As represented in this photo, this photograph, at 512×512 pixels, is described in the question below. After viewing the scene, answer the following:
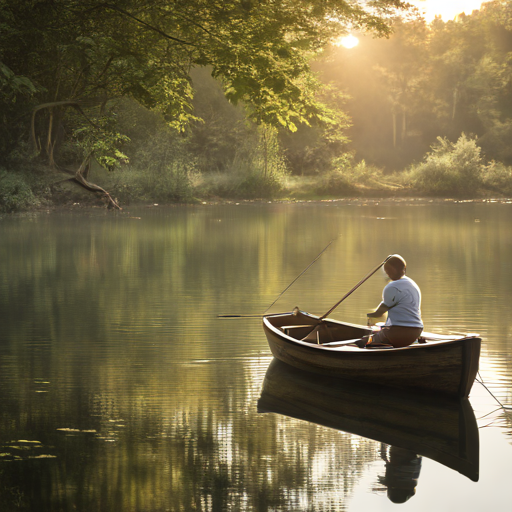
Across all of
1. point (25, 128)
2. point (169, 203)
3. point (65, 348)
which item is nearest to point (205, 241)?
point (65, 348)

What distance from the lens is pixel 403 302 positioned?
7809mm

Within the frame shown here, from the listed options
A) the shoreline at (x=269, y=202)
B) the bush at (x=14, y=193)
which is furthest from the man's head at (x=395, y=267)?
the shoreline at (x=269, y=202)

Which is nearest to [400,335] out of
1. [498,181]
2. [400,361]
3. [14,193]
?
[400,361]

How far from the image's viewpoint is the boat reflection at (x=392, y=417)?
240 inches

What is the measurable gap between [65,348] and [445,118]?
197 feet

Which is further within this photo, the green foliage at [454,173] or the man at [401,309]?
the green foliage at [454,173]

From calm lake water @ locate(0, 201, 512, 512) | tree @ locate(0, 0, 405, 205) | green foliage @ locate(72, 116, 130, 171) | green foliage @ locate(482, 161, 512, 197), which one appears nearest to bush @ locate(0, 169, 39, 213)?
green foliage @ locate(72, 116, 130, 171)

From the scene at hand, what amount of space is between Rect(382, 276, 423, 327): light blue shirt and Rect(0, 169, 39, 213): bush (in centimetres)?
2739

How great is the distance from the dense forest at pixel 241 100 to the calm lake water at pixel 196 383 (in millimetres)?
3970

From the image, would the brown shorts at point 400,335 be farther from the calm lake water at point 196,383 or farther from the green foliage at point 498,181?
the green foliage at point 498,181

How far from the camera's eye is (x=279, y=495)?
541cm

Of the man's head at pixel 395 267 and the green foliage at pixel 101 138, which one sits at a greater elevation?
the green foliage at pixel 101 138

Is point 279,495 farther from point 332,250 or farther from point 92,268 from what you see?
point 332,250

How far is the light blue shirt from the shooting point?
7.81m
